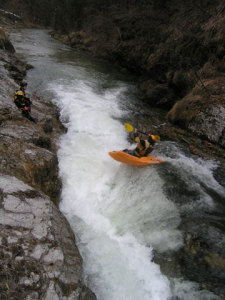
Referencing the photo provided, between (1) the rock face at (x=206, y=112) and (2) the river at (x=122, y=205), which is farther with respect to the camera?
(1) the rock face at (x=206, y=112)

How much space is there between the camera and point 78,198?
4.61 meters

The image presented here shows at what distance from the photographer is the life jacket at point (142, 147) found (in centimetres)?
541

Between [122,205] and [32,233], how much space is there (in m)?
2.25

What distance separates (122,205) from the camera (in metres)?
4.47

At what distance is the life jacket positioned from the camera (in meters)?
5.41

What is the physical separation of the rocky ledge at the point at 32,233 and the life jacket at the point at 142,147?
227 centimetres

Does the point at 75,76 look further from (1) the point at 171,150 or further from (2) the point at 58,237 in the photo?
(2) the point at 58,237

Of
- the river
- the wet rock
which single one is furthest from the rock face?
the wet rock

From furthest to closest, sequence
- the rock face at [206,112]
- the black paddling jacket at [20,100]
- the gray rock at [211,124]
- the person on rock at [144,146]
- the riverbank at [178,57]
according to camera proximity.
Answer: the riverbank at [178,57]
the rock face at [206,112]
the gray rock at [211,124]
the black paddling jacket at [20,100]
the person on rock at [144,146]

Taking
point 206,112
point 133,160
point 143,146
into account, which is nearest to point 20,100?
point 133,160

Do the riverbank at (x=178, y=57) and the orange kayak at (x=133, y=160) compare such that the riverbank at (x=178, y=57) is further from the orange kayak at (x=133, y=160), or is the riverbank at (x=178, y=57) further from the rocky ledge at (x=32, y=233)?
the rocky ledge at (x=32, y=233)

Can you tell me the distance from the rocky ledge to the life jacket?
7.43 ft

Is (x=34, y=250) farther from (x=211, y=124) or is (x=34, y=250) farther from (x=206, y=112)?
(x=206, y=112)

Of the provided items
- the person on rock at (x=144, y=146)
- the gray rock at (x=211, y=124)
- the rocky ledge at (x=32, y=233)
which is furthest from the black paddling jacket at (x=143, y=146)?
the gray rock at (x=211, y=124)
